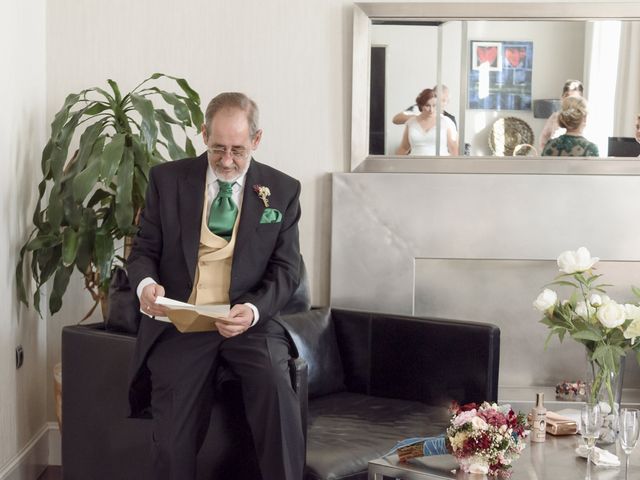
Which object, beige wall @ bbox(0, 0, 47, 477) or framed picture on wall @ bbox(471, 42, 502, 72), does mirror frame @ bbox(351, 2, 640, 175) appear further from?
beige wall @ bbox(0, 0, 47, 477)

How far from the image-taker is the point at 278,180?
10.2 feet

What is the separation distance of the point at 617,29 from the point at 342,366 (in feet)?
6.18

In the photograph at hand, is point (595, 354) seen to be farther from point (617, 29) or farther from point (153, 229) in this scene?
point (617, 29)

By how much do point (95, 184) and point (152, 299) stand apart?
46.6 inches

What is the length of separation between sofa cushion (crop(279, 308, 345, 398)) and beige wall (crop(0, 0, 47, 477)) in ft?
3.53

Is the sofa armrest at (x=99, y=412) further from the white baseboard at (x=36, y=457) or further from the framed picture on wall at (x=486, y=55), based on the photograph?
the framed picture on wall at (x=486, y=55)

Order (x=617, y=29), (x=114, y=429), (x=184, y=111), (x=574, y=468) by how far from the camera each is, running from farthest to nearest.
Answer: (x=617, y=29)
(x=184, y=111)
(x=114, y=429)
(x=574, y=468)

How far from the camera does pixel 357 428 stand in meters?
3.28

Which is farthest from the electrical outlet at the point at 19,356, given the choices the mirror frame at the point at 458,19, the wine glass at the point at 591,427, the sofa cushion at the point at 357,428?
the wine glass at the point at 591,427

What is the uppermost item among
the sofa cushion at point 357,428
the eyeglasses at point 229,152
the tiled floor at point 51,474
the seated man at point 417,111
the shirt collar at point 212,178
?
the seated man at point 417,111

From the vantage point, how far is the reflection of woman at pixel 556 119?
424 centimetres

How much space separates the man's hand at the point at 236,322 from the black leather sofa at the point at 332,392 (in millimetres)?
277

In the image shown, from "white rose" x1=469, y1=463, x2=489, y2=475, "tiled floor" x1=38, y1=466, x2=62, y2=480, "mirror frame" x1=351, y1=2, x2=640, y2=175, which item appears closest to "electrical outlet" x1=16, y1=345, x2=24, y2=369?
"tiled floor" x1=38, y1=466, x2=62, y2=480

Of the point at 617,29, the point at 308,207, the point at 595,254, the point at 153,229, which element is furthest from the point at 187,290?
the point at 617,29
